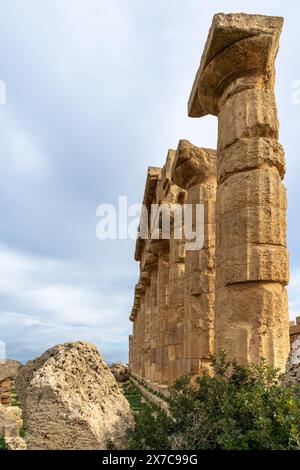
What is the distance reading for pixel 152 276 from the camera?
74.3 ft

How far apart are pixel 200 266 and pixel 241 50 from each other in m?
5.40

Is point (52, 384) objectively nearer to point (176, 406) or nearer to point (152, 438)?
point (152, 438)

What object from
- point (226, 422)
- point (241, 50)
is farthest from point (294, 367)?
point (241, 50)

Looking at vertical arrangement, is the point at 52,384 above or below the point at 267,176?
below

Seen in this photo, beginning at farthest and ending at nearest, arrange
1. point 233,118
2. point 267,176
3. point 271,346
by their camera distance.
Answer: point 233,118 < point 267,176 < point 271,346

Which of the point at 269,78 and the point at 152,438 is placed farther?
the point at 269,78

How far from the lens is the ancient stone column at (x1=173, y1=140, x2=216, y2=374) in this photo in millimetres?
11383

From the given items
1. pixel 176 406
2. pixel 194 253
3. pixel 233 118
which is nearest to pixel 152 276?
pixel 194 253

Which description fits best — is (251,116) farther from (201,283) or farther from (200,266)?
(201,283)

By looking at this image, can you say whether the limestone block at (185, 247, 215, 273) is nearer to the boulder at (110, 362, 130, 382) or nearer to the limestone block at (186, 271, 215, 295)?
the limestone block at (186, 271, 215, 295)

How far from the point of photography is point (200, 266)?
38.2ft

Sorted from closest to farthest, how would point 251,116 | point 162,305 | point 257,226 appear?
point 257,226
point 251,116
point 162,305

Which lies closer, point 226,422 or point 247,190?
point 226,422

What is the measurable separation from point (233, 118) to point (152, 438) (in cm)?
596
